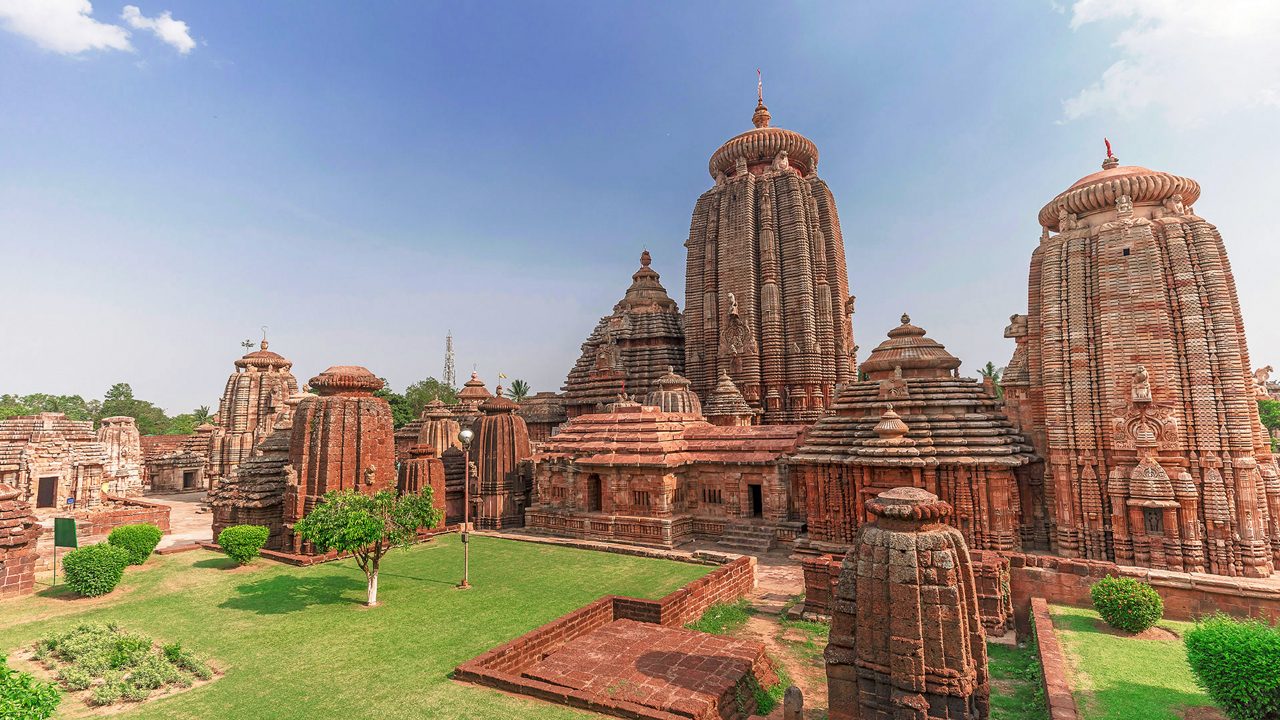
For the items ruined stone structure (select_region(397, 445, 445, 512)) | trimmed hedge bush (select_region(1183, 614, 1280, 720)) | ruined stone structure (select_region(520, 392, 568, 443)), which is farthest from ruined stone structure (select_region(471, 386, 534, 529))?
trimmed hedge bush (select_region(1183, 614, 1280, 720))

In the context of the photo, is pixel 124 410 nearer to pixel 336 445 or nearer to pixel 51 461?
pixel 51 461

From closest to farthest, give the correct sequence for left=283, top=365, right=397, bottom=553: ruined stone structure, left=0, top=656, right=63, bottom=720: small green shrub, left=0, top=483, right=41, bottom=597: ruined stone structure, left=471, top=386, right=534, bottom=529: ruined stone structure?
left=0, top=656, right=63, bottom=720: small green shrub
left=0, top=483, right=41, bottom=597: ruined stone structure
left=283, top=365, right=397, bottom=553: ruined stone structure
left=471, top=386, right=534, bottom=529: ruined stone structure

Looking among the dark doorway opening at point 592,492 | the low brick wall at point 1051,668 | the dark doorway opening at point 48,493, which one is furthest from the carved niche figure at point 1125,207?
the dark doorway opening at point 48,493

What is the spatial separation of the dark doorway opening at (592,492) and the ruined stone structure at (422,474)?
592 cm

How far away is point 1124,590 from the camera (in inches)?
452

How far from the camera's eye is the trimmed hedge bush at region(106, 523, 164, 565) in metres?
17.4

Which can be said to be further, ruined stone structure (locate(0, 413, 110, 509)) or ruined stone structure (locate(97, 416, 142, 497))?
ruined stone structure (locate(97, 416, 142, 497))

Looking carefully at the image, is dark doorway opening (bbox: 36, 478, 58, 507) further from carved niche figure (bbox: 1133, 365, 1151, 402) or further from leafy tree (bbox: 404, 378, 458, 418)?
carved niche figure (bbox: 1133, 365, 1151, 402)

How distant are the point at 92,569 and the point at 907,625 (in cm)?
1878

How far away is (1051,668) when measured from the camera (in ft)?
30.7

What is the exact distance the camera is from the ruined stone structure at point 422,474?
75.2 ft

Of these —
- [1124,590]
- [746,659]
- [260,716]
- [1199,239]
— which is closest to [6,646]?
[260,716]

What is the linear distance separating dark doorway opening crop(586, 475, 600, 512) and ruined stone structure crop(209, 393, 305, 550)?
10747 millimetres

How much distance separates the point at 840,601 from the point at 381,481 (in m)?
17.4
